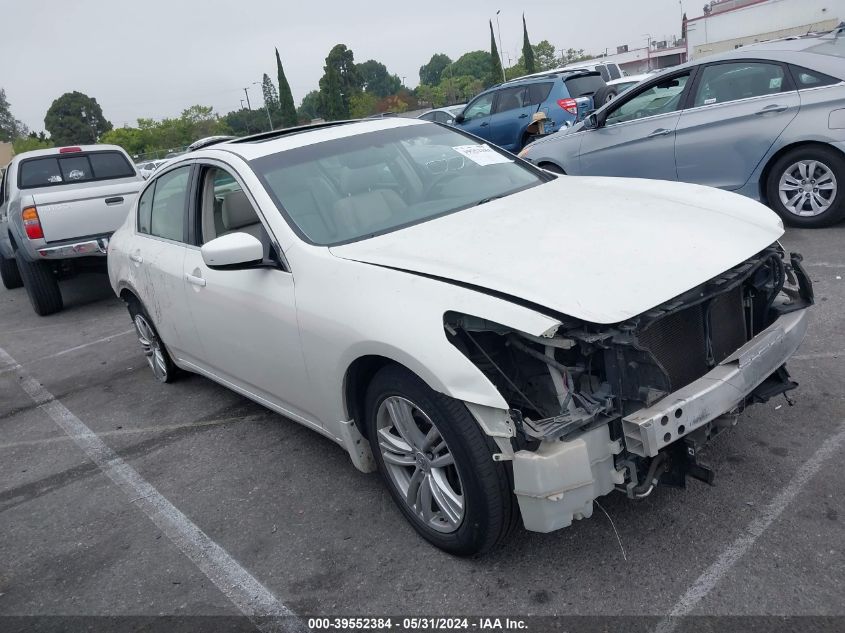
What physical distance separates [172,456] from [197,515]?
833 mm

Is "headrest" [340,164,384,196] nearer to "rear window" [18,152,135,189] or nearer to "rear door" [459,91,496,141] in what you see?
"rear window" [18,152,135,189]

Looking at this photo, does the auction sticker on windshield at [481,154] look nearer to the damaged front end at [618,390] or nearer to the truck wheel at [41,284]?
the damaged front end at [618,390]

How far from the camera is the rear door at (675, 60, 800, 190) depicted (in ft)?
21.1

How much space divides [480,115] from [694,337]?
12191 mm

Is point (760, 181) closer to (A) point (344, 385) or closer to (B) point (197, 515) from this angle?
(A) point (344, 385)

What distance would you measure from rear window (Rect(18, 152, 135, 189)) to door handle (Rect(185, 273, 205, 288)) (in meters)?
6.46

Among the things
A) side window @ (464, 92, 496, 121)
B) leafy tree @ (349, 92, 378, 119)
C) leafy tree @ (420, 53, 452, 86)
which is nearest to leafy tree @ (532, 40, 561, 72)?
leafy tree @ (349, 92, 378, 119)

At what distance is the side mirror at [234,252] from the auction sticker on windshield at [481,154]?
148 cm

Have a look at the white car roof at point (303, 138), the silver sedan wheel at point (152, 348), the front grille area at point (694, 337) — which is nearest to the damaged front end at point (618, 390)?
the front grille area at point (694, 337)

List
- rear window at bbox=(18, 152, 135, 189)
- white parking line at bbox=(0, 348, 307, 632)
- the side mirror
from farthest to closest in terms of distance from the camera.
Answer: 1. rear window at bbox=(18, 152, 135, 189)
2. the side mirror
3. white parking line at bbox=(0, 348, 307, 632)

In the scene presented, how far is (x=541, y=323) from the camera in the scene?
235 cm

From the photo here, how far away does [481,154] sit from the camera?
4250 mm

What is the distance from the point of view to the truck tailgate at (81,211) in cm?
790

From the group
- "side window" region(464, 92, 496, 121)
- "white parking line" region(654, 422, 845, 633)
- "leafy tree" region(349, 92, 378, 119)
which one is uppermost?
"leafy tree" region(349, 92, 378, 119)
